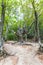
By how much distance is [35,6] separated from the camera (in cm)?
1630

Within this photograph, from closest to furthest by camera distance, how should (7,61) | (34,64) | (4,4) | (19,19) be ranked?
(34,64)
(7,61)
(4,4)
(19,19)

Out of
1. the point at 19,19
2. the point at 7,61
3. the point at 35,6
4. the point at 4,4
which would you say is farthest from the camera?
the point at 19,19

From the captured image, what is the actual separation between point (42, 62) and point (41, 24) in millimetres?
19972

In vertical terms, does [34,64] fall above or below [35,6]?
below

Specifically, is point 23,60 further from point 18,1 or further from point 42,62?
point 18,1

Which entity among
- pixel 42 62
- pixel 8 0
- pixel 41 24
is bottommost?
pixel 42 62

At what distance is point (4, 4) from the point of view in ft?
47.0

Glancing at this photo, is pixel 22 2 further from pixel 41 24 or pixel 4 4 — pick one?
pixel 41 24

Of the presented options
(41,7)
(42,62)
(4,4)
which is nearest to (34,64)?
(42,62)

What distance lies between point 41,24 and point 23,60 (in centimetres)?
1982

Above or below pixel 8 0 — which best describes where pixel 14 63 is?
below

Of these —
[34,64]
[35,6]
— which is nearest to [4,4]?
[35,6]

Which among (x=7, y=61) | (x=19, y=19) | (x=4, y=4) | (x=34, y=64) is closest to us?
(x=34, y=64)

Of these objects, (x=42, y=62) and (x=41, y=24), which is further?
(x=41, y=24)
